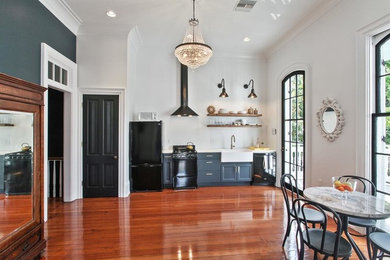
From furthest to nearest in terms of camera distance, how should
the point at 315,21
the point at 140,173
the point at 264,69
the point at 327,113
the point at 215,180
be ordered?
1. the point at 264,69
2. the point at 215,180
3. the point at 140,173
4. the point at 315,21
5. the point at 327,113

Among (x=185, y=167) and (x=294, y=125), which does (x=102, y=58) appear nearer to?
(x=185, y=167)

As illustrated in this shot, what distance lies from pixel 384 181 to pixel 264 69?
412 cm

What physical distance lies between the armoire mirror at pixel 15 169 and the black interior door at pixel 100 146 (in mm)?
2068

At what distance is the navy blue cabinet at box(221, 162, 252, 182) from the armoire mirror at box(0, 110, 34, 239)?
394cm

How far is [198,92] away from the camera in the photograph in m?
5.64

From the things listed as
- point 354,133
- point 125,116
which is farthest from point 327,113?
point 125,116

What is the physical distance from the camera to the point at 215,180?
5.10 meters

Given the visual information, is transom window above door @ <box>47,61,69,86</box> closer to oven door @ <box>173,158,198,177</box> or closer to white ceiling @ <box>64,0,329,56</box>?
white ceiling @ <box>64,0,329,56</box>

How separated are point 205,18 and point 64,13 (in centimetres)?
259

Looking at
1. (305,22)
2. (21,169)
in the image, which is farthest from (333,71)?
(21,169)

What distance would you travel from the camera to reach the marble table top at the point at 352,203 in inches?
67.9

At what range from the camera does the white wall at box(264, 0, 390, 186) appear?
292 cm

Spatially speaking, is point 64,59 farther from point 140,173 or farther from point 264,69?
point 264,69

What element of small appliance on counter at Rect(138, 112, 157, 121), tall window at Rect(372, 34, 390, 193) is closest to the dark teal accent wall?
small appliance on counter at Rect(138, 112, 157, 121)
